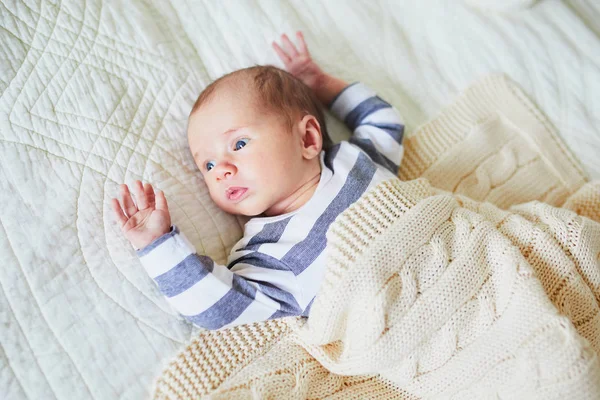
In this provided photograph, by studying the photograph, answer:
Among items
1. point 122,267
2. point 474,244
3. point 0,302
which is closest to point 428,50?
point 474,244

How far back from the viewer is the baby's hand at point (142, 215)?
0.93 meters

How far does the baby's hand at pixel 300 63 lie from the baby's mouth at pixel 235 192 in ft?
1.33

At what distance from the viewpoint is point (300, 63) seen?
1280 mm

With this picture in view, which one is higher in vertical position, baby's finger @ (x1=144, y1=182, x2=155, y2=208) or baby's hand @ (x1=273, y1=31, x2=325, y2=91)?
baby's hand @ (x1=273, y1=31, x2=325, y2=91)

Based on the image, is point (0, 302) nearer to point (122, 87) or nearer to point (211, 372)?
point (211, 372)

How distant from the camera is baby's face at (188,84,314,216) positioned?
1011 millimetres

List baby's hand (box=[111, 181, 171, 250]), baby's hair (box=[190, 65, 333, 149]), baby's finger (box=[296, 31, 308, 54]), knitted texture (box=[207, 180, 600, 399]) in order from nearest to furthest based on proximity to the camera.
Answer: knitted texture (box=[207, 180, 600, 399]), baby's hand (box=[111, 181, 171, 250]), baby's hair (box=[190, 65, 333, 149]), baby's finger (box=[296, 31, 308, 54])

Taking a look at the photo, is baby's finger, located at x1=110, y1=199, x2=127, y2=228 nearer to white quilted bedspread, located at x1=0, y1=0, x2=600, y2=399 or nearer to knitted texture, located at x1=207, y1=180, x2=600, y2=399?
white quilted bedspread, located at x1=0, y1=0, x2=600, y2=399

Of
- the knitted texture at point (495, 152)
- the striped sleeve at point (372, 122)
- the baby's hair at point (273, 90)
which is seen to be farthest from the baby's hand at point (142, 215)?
the knitted texture at point (495, 152)

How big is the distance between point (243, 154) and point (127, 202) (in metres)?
0.24

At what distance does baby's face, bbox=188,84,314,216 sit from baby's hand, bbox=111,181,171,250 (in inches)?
5.0

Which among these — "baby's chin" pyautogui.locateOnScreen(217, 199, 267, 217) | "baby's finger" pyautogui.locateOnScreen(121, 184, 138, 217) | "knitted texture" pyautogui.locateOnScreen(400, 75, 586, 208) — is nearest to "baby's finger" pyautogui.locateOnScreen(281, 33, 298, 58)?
"knitted texture" pyautogui.locateOnScreen(400, 75, 586, 208)

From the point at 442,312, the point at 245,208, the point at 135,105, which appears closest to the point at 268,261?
the point at 245,208

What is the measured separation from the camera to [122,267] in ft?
Result: 3.07
